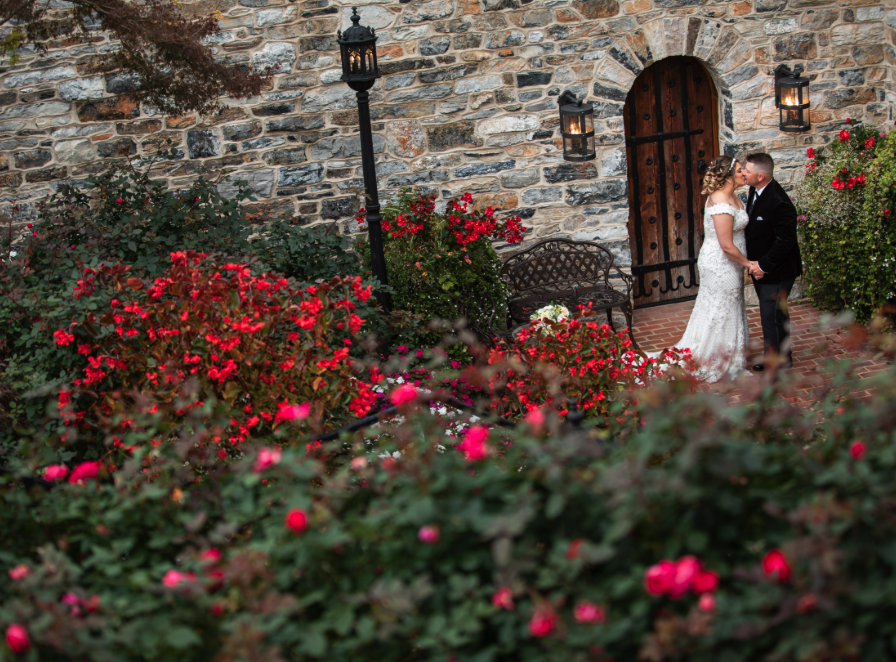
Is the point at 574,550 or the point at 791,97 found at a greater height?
the point at 791,97

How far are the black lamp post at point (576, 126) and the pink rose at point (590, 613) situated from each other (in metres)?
4.77

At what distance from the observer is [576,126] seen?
5957mm

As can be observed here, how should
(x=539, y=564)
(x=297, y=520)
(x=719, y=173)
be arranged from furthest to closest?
(x=719, y=173) < (x=539, y=564) < (x=297, y=520)

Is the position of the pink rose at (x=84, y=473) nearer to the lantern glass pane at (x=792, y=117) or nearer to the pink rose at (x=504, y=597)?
the pink rose at (x=504, y=597)

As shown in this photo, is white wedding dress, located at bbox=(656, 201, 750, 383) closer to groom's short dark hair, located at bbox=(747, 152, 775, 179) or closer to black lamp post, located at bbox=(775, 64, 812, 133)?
groom's short dark hair, located at bbox=(747, 152, 775, 179)

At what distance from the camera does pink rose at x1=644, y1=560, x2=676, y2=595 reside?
1.48 meters

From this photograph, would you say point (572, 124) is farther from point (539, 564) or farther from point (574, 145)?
point (539, 564)

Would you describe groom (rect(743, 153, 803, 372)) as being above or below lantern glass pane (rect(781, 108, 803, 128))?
below

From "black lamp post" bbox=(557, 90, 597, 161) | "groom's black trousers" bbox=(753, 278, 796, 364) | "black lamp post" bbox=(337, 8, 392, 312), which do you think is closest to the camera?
"black lamp post" bbox=(337, 8, 392, 312)

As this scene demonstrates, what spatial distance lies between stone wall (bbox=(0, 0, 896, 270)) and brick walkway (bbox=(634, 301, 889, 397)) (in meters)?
1.08

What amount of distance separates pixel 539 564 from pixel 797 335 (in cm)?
495

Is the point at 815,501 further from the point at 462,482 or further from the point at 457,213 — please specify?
the point at 457,213

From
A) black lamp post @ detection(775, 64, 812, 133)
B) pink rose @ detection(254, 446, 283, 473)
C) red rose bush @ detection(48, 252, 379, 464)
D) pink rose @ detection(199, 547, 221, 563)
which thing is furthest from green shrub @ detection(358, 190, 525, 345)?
pink rose @ detection(199, 547, 221, 563)

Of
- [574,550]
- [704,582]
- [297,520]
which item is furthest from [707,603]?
[297,520]
